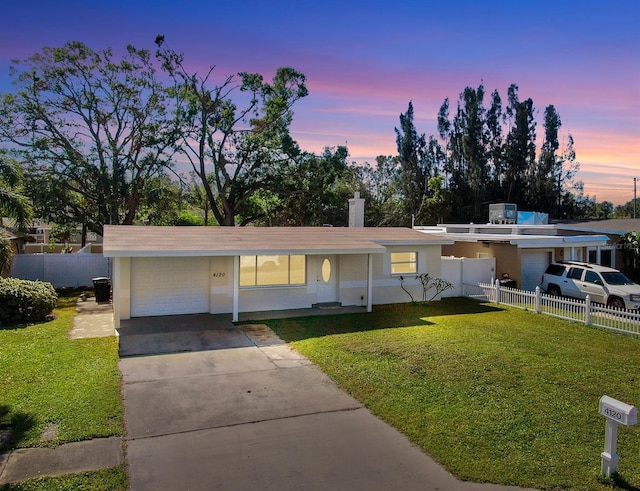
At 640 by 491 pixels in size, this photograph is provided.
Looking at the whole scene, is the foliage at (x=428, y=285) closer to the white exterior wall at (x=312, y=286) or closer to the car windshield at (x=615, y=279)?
the white exterior wall at (x=312, y=286)

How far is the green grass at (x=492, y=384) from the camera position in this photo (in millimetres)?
5980

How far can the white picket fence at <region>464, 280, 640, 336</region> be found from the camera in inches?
523

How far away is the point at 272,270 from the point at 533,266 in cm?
1160

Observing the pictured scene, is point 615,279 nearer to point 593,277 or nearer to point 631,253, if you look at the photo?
point 593,277

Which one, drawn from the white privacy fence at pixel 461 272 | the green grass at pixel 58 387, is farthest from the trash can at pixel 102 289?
the white privacy fence at pixel 461 272

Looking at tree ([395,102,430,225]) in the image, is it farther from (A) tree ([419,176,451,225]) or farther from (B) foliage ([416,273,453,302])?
(B) foliage ([416,273,453,302])

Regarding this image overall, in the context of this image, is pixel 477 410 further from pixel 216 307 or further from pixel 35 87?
pixel 35 87

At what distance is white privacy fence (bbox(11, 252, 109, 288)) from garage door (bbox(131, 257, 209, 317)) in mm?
8745

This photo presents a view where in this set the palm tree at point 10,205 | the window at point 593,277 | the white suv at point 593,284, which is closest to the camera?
the palm tree at point 10,205

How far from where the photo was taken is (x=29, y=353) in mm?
10305

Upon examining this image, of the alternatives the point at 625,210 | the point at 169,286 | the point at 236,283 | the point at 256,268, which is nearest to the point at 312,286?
the point at 256,268

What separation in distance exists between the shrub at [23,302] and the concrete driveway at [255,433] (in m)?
5.52

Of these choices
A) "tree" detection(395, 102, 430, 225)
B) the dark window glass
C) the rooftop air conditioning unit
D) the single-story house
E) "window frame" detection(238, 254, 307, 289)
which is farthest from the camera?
"tree" detection(395, 102, 430, 225)

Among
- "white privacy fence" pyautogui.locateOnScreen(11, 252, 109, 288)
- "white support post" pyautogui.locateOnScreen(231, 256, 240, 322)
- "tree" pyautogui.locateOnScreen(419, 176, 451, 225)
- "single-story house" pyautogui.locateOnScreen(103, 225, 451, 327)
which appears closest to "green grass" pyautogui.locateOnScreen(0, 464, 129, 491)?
"single-story house" pyautogui.locateOnScreen(103, 225, 451, 327)
